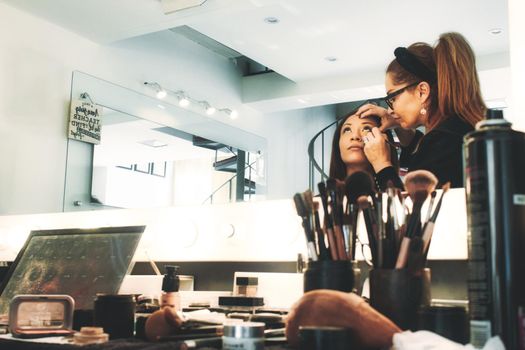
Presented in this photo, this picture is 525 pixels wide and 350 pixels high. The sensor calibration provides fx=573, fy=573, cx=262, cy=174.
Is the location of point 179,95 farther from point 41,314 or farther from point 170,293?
point 41,314

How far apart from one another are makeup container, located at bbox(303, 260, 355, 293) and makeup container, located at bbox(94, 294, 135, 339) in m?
0.27

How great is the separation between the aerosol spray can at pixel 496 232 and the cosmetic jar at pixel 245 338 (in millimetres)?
212

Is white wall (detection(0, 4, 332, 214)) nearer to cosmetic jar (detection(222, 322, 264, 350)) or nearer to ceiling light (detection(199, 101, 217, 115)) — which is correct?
ceiling light (detection(199, 101, 217, 115))

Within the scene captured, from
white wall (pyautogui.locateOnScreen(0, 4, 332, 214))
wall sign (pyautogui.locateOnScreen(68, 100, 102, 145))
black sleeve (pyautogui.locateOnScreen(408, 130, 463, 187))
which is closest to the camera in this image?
black sleeve (pyautogui.locateOnScreen(408, 130, 463, 187))

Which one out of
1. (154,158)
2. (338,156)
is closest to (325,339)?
(338,156)

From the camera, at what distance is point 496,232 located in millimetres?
560

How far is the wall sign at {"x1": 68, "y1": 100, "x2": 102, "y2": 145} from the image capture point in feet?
7.22

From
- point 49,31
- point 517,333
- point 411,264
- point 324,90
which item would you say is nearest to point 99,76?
point 49,31

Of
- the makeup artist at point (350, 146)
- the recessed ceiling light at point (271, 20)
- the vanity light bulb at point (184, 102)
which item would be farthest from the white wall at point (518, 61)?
the recessed ceiling light at point (271, 20)

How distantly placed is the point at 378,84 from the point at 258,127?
18.0 inches

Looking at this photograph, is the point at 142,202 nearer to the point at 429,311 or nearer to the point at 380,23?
the point at 380,23

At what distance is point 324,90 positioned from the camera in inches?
67.0

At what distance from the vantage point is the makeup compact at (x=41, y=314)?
828mm

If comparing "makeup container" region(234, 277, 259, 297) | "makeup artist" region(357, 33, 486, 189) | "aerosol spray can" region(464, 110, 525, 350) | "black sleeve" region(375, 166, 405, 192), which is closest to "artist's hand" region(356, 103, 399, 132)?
"makeup artist" region(357, 33, 486, 189)
